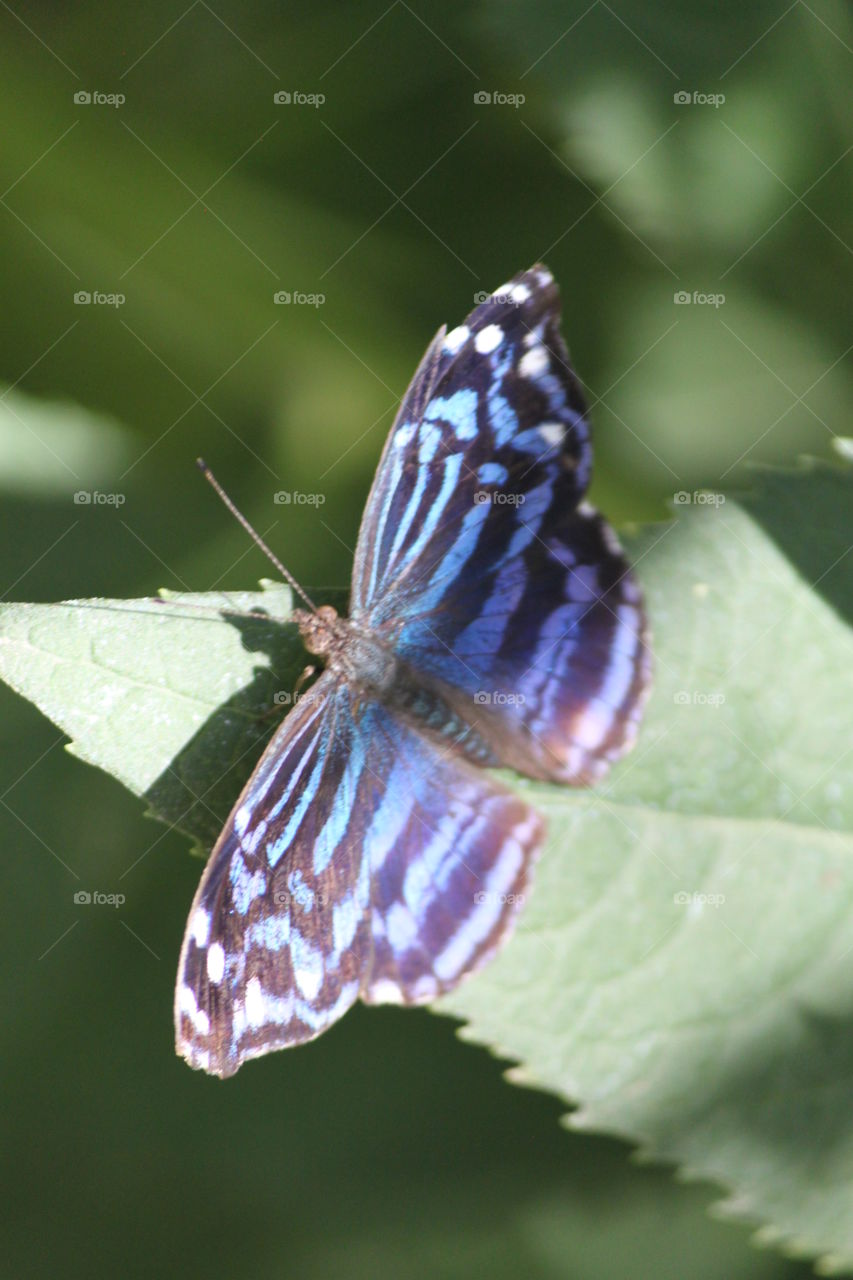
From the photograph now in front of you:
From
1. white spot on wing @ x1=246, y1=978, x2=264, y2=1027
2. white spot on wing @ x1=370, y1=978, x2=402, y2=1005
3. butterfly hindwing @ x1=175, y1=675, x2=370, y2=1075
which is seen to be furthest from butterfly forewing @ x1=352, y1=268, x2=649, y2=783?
white spot on wing @ x1=246, y1=978, x2=264, y2=1027

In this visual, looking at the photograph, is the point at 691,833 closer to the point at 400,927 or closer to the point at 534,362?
the point at 400,927

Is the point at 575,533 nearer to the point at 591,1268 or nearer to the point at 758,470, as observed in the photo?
the point at 758,470

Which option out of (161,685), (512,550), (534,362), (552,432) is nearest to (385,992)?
(161,685)

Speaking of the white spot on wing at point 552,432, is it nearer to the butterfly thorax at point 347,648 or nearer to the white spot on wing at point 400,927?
the butterfly thorax at point 347,648

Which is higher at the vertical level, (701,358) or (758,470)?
(701,358)

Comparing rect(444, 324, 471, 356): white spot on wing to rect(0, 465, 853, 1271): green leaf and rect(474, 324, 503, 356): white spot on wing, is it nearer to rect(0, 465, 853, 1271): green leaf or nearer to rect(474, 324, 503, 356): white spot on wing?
rect(474, 324, 503, 356): white spot on wing

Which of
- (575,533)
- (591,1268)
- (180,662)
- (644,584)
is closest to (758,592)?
(644,584)

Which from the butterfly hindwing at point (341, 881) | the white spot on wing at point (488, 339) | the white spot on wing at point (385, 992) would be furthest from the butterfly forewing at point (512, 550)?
the white spot on wing at point (385, 992)
